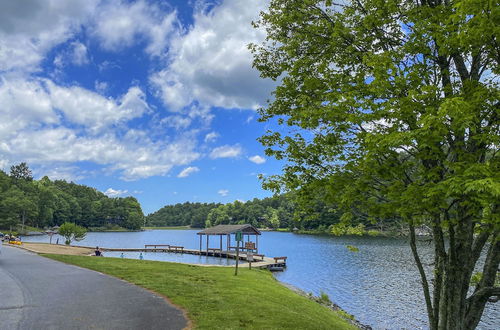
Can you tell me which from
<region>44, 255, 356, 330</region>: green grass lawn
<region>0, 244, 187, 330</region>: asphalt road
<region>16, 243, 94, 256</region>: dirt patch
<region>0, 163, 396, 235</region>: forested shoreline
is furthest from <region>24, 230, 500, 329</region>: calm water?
<region>0, 163, 396, 235</region>: forested shoreline

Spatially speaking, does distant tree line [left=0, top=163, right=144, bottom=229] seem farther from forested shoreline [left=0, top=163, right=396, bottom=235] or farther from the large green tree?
the large green tree

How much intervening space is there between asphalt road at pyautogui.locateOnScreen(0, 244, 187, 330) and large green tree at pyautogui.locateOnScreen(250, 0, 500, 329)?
519 centimetres

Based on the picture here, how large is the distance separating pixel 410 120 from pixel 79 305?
411 inches

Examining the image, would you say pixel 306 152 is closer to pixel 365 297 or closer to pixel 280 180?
pixel 280 180

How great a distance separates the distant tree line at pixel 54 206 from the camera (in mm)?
101250

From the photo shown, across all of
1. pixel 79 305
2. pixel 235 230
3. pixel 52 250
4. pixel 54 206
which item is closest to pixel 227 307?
pixel 79 305

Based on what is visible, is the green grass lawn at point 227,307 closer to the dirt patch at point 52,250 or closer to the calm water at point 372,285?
the calm water at point 372,285

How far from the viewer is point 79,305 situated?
10.6 m

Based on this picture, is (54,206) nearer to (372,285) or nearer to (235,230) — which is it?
(235,230)

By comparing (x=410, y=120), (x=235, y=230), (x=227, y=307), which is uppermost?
(x=410, y=120)

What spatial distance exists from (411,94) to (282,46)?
182 inches

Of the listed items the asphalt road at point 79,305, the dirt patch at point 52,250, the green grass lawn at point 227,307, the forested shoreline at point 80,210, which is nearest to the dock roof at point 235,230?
the dirt patch at point 52,250

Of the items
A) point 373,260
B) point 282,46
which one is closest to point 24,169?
point 373,260

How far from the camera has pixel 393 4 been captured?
704cm
